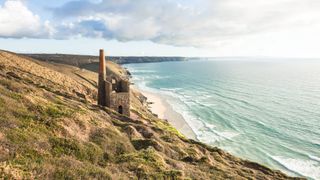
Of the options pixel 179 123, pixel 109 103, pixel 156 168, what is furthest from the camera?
pixel 179 123

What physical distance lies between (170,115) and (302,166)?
1412 inches

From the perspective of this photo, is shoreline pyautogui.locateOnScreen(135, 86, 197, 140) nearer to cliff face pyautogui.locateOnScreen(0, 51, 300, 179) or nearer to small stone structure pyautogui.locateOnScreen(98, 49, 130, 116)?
small stone structure pyautogui.locateOnScreen(98, 49, 130, 116)

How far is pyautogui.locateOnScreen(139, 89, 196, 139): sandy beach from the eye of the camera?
2277 inches

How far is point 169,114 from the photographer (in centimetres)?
7325

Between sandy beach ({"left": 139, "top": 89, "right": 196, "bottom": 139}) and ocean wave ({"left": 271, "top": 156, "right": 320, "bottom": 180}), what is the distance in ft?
52.0

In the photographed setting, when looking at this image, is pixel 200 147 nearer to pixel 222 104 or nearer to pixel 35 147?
pixel 35 147

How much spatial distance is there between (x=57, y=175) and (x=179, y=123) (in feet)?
171

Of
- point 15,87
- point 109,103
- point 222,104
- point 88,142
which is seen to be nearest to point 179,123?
point 222,104

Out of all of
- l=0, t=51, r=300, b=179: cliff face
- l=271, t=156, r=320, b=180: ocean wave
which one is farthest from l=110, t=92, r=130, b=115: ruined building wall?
l=271, t=156, r=320, b=180: ocean wave

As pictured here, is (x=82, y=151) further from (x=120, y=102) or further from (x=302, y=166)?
(x=302, y=166)

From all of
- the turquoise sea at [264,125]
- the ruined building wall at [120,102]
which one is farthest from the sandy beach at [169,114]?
the ruined building wall at [120,102]

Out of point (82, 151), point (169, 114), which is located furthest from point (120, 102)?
point (169, 114)

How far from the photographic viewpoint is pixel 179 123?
209 feet

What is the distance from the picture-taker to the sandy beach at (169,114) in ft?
190
